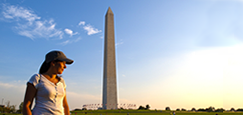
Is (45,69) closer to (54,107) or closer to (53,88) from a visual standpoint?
(53,88)

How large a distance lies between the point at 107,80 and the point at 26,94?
47407mm

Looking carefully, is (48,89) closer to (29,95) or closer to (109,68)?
(29,95)

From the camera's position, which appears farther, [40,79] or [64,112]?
[64,112]

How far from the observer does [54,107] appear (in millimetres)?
2660

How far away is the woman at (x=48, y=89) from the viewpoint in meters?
2.60

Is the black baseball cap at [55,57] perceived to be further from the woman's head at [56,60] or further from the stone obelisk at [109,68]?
the stone obelisk at [109,68]

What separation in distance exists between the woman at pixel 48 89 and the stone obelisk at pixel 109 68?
46217 millimetres

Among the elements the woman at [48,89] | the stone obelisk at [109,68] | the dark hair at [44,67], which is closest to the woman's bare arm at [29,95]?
the woman at [48,89]

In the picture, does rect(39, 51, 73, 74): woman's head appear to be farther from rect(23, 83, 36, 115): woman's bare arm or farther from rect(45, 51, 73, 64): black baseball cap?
rect(23, 83, 36, 115): woman's bare arm

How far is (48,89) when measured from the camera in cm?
265

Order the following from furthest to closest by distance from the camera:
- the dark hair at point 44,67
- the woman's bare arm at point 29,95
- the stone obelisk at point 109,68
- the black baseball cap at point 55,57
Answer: the stone obelisk at point 109,68 → the dark hair at point 44,67 → the black baseball cap at point 55,57 → the woman's bare arm at point 29,95

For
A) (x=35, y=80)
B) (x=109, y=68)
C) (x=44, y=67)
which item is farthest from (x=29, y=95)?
(x=109, y=68)

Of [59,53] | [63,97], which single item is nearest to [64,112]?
[63,97]

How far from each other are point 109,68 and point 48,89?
155 feet
